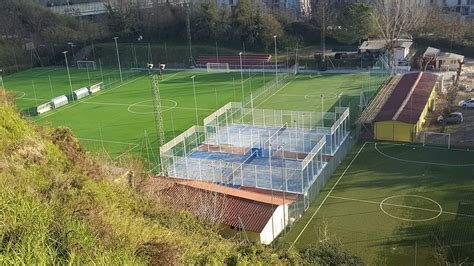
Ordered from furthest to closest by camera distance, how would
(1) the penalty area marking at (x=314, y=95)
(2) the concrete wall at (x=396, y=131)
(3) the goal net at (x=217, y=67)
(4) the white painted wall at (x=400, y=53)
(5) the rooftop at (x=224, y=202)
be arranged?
(3) the goal net at (x=217, y=67), (4) the white painted wall at (x=400, y=53), (1) the penalty area marking at (x=314, y=95), (2) the concrete wall at (x=396, y=131), (5) the rooftop at (x=224, y=202)

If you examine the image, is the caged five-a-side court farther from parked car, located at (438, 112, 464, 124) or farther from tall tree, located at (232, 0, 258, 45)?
tall tree, located at (232, 0, 258, 45)

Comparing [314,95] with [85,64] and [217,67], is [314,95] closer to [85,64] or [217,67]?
[217,67]

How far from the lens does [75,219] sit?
8781 mm

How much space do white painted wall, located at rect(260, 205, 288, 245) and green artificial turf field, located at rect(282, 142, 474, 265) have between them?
48cm

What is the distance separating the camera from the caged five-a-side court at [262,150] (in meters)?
24.1

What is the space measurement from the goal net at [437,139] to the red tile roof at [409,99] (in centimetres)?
112

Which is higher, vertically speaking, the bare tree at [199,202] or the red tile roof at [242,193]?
the bare tree at [199,202]

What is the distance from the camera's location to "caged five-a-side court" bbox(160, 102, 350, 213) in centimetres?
2409

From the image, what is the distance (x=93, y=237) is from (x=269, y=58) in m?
46.8

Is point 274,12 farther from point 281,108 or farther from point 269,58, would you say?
point 281,108

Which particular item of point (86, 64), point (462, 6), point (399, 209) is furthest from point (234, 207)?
point (462, 6)

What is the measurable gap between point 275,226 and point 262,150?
7950mm

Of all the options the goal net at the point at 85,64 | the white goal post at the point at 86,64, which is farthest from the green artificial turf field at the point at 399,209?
the goal net at the point at 85,64

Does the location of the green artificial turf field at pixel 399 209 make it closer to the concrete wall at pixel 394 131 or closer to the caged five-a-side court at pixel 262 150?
the caged five-a-side court at pixel 262 150
